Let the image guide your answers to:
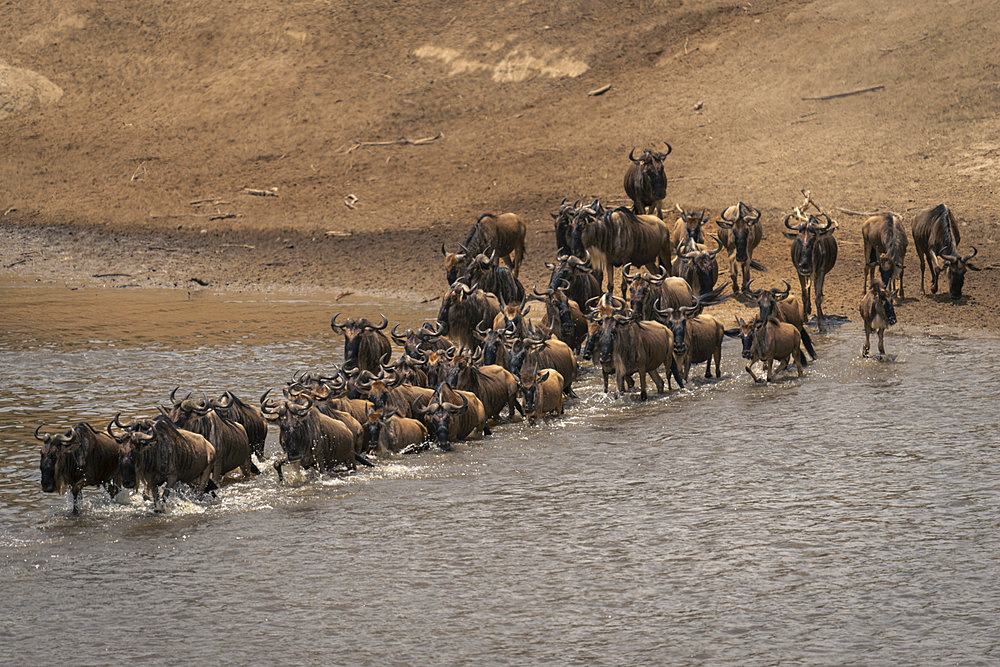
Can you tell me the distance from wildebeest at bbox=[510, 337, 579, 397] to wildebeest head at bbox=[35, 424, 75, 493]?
5514mm

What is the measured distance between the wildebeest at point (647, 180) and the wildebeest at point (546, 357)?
695 cm

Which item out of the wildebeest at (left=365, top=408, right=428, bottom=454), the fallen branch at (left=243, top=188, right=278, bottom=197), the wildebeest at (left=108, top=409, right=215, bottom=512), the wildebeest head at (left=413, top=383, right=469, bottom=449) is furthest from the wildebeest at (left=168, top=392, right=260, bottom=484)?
the fallen branch at (left=243, top=188, right=278, bottom=197)

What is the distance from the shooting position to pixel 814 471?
13.2 meters

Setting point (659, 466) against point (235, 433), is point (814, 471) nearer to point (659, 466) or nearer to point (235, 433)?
point (659, 466)

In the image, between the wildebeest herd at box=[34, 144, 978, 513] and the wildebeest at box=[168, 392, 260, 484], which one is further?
the wildebeest at box=[168, 392, 260, 484]

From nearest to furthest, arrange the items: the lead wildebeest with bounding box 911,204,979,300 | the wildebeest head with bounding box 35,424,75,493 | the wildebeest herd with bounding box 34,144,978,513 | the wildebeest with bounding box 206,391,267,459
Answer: the wildebeest head with bounding box 35,424,75,493 → the wildebeest herd with bounding box 34,144,978,513 → the wildebeest with bounding box 206,391,267,459 → the lead wildebeest with bounding box 911,204,979,300

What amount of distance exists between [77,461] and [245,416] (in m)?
1.83

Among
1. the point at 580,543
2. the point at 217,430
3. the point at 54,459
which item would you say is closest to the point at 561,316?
the point at 217,430

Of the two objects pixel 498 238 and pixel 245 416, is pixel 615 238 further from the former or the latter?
pixel 245 416

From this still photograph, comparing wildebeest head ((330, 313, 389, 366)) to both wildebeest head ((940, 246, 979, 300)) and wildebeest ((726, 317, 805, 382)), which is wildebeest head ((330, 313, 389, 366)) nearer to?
wildebeest ((726, 317, 805, 382))

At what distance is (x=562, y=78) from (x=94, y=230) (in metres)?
12.1

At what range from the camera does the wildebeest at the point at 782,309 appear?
1709 centimetres

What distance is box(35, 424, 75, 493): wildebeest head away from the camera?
39.7ft

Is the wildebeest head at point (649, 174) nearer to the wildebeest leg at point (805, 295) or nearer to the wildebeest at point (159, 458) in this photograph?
the wildebeest leg at point (805, 295)
